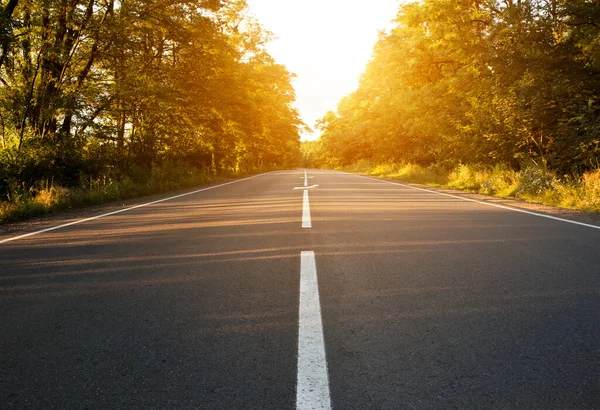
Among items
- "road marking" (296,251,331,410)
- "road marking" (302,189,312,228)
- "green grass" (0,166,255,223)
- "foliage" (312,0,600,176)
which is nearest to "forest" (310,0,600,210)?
"foliage" (312,0,600,176)

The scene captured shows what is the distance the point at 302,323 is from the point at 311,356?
419 mm

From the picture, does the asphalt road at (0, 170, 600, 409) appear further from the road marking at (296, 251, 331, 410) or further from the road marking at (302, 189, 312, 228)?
the road marking at (302, 189, 312, 228)

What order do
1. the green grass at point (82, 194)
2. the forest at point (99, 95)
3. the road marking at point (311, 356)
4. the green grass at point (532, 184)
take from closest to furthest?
the road marking at point (311, 356) → the green grass at point (82, 194) → the green grass at point (532, 184) → the forest at point (99, 95)

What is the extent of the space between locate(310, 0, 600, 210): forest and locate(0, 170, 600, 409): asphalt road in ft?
22.5

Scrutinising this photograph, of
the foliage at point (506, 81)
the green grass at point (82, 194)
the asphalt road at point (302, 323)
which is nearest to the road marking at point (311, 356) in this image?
the asphalt road at point (302, 323)

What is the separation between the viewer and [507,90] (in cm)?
1444

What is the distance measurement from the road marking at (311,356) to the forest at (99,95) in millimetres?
7678

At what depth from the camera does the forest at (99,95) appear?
10422 millimetres

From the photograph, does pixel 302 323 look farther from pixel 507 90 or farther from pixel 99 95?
pixel 507 90

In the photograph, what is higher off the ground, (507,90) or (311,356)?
(507,90)

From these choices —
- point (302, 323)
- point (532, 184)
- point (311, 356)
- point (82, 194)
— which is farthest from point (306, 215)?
point (532, 184)

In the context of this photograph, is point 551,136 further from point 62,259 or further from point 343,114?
point 343,114

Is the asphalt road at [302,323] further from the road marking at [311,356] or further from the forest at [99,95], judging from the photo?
the forest at [99,95]

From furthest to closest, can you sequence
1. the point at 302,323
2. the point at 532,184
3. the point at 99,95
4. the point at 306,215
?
the point at 99,95 < the point at 532,184 < the point at 306,215 < the point at 302,323
